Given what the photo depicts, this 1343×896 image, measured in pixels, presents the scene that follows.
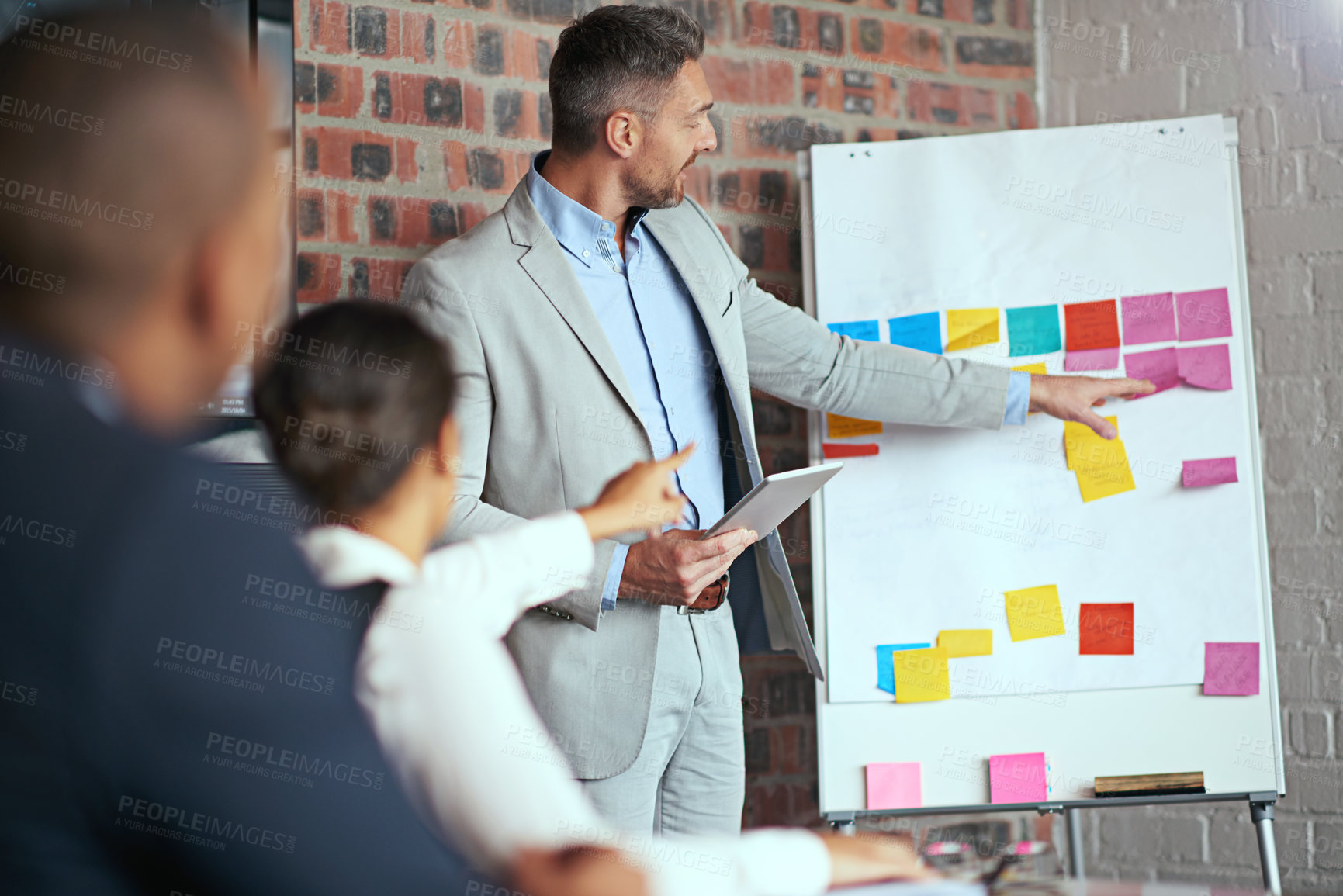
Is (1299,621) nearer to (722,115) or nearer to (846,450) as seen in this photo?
(846,450)

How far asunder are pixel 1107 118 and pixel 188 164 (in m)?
2.58

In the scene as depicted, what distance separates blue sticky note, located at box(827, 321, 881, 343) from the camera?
224 centimetres

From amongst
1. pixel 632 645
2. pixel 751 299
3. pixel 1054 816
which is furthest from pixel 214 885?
pixel 1054 816

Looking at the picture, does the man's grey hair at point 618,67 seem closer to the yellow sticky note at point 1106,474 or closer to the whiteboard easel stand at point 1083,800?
the whiteboard easel stand at point 1083,800

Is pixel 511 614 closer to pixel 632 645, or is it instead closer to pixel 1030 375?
pixel 632 645

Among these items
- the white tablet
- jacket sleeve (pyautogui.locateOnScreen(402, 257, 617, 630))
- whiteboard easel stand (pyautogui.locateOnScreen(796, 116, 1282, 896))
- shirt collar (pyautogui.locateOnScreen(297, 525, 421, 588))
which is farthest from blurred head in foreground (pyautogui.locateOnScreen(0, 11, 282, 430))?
whiteboard easel stand (pyautogui.locateOnScreen(796, 116, 1282, 896))

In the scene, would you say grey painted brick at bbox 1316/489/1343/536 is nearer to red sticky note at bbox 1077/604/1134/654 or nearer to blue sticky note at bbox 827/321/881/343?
red sticky note at bbox 1077/604/1134/654

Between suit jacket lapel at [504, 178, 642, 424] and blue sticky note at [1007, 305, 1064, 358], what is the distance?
847mm

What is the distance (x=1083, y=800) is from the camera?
81.5 inches

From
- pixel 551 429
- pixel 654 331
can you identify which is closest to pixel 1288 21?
pixel 654 331

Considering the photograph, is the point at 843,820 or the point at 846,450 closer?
the point at 843,820

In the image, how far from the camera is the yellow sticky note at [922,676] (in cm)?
212

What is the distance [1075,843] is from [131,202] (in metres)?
2.37

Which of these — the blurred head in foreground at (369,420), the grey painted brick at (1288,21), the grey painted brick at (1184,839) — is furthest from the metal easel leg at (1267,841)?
the blurred head in foreground at (369,420)
